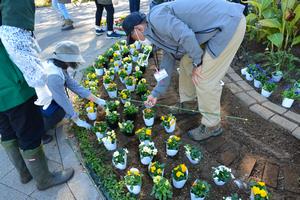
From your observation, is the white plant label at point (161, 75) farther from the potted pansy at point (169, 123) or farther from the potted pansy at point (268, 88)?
the potted pansy at point (268, 88)

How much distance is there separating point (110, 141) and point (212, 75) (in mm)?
1194

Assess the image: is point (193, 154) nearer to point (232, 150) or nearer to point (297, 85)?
point (232, 150)

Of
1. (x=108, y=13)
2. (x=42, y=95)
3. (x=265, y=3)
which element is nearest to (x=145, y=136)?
(x=42, y=95)

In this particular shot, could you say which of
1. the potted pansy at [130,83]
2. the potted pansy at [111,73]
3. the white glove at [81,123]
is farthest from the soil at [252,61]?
the white glove at [81,123]

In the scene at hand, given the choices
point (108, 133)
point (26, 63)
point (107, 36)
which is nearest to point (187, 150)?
point (108, 133)

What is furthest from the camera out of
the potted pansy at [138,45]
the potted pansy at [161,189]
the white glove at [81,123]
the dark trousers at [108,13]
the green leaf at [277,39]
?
the dark trousers at [108,13]

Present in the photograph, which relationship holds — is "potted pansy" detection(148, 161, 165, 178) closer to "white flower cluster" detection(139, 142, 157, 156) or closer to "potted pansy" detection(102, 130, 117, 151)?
"white flower cluster" detection(139, 142, 157, 156)

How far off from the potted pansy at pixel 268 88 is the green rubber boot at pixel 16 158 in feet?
9.06

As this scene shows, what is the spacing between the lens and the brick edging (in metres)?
3.27

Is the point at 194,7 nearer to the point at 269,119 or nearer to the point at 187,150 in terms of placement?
the point at 187,150

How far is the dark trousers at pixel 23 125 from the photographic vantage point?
237 centimetres

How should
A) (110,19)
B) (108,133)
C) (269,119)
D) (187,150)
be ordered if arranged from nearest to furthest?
(187,150) < (108,133) < (269,119) < (110,19)

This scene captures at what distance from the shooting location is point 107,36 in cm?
589

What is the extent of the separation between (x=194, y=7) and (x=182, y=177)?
1.44 metres
